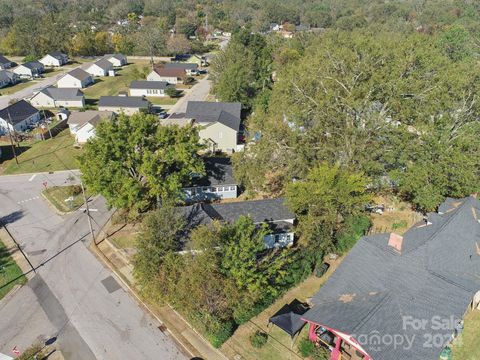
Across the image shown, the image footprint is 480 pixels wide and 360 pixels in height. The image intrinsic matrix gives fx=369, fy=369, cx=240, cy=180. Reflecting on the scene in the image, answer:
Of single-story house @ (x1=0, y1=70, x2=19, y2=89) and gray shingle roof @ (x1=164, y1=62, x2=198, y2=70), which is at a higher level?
gray shingle roof @ (x1=164, y1=62, x2=198, y2=70)

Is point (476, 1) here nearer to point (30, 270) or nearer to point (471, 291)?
point (471, 291)

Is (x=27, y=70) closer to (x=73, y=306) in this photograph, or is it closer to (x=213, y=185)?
(x=213, y=185)

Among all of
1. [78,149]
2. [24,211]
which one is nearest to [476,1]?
[78,149]

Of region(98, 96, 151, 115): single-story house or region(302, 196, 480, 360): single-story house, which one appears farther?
region(98, 96, 151, 115): single-story house

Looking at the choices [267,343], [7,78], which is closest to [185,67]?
[7,78]

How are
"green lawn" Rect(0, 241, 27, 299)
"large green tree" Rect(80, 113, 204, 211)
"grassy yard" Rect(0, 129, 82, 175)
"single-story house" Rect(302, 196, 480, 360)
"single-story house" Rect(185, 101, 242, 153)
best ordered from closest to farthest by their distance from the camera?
1. "single-story house" Rect(302, 196, 480, 360)
2. "green lawn" Rect(0, 241, 27, 299)
3. "large green tree" Rect(80, 113, 204, 211)
4. "grassy yard" Rect(0, 129, 82, 175)
5. "single-story house" Rect(185, 101, 242, 153)

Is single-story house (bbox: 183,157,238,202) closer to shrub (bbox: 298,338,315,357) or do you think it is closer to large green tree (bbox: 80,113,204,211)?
large green tree (bbox: 80,113,204,211)

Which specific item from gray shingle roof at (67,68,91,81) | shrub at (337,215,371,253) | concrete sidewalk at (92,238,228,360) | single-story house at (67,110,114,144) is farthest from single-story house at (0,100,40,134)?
shrub at (337,215,371,253)
